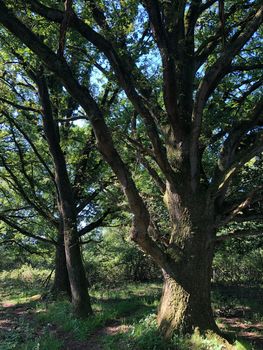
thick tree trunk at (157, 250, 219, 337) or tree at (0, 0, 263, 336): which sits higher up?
tree at (0, 0, 263, 336)

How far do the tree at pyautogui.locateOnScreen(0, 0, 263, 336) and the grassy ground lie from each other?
20.5 inches

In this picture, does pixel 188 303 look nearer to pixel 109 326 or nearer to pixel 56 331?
pixel 109 326

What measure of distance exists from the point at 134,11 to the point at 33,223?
36.1 feet

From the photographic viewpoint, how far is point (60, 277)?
11.6 meters

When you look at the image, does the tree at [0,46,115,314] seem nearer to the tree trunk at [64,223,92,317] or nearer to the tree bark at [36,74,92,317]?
the tree bark at [36,74,92,317]

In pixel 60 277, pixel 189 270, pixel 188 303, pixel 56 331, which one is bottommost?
pixel 56 331

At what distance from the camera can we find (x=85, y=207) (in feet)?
43.3

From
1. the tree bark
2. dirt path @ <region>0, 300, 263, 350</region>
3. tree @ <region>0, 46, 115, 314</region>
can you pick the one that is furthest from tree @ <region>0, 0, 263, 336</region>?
tree @ <region>0, 46, 115, 314</region>

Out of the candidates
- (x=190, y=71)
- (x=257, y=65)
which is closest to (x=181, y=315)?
(x=190, y=71)

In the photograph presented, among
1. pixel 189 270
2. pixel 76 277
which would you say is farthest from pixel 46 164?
pixel 189 270

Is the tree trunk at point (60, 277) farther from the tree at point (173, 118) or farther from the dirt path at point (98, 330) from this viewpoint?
the tree at point (173, 118)

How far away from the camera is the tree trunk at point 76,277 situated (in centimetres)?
839

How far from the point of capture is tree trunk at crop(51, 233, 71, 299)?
37.4ft

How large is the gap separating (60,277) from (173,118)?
24.7 feet
